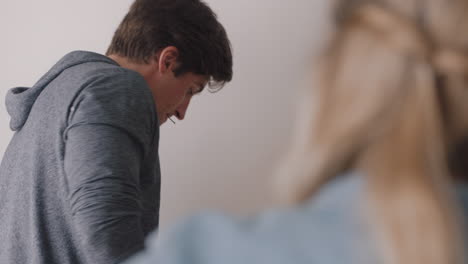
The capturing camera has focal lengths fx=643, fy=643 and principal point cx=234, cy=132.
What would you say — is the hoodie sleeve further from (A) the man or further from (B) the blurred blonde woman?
(B) the blurred blonde woman

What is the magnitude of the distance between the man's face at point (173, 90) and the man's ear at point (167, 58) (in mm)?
15

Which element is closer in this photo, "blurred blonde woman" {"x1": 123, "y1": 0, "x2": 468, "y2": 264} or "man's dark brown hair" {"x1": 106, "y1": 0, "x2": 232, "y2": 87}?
"blurred blonde woman" {"x1": 123, "y1": 0, "x2": 468, "y2": 264}

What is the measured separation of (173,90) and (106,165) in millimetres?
388

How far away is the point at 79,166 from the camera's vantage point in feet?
2.86

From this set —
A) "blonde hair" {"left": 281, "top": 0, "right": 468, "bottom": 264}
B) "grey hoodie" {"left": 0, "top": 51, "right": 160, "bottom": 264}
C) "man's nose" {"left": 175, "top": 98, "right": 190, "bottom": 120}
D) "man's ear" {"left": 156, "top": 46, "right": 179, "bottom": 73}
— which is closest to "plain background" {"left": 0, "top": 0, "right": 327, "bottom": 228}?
"man's nose" {"left": 175, "top": 98, "right": 190, "bottom": 120}

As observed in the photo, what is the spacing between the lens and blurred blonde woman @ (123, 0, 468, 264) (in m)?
0.40

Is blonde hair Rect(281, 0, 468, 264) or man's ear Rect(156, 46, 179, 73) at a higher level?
blonde hair Rect(281, 0, 468, 264)

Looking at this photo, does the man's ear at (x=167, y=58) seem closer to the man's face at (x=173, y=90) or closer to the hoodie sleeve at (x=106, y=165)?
the man's face at (x=173, y=90)

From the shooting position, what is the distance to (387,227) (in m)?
0.40

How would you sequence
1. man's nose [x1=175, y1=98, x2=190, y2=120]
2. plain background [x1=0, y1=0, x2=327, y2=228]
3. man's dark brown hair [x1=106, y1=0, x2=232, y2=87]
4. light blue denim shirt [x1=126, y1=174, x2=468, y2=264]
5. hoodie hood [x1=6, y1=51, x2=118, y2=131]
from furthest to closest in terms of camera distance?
plain background [x1=0, y1=0, x2=327, y2=228]
man's nose [x1=175, y1=98, x2=190, y2=120]
man's dark brown hair [x1=106, y1=0, x2=232, y2=87]
hoodie hood [x1=6, y1=51, x2=118, y2=131]
light blue denim shirt [x1=126, y1=174, x2=468, y2=264]

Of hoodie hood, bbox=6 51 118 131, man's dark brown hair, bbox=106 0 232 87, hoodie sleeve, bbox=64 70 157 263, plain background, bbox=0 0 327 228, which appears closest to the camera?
hoodie sleeve, bbox=64 70 157 263

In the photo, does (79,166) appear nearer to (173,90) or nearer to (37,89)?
(37,89)

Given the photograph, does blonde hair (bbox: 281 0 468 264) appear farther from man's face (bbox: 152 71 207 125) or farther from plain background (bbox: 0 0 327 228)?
plain background (bbox: 0 0 327 228)

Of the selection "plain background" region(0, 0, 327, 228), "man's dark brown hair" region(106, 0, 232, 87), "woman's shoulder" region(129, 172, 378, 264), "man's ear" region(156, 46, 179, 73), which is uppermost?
"woman's shoulder" region(129, 172, 378, 264)
